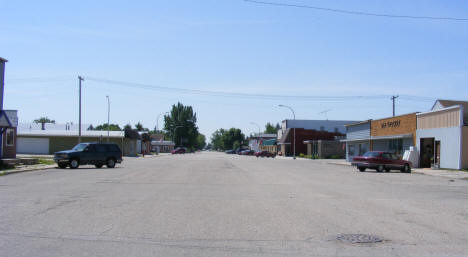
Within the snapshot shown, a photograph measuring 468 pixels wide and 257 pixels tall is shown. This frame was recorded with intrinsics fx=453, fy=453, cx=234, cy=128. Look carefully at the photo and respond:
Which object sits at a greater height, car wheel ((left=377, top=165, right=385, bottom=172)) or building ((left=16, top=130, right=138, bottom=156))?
building ((left=16, top=130, right=138, bottom=156))

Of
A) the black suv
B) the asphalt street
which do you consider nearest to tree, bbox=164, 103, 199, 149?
the black suv

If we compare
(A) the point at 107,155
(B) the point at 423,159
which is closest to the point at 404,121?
(B) the point at 423,159

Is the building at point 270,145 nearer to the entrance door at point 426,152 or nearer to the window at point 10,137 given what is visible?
the entrance door at point 426,152

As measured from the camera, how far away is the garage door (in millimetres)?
67875

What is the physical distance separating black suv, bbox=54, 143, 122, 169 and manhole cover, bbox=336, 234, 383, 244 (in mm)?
26589

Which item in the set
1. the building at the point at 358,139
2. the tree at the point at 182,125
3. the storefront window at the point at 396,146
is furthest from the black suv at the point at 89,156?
the tree at the point at 182,125

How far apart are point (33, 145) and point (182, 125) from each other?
252ft

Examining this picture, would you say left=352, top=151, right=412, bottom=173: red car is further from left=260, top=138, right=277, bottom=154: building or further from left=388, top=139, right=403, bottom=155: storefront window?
left=260, top=138, right=277, bottom=154: building

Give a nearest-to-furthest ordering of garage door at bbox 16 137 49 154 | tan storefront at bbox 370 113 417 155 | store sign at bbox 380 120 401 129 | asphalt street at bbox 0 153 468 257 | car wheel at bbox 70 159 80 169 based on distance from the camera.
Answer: asphalt street at bbox 0 153 468 257, car wheel at bbox 70 159 80 169, tan storefront at bbox 370 113 417 155, store sign at bbox 380 120 401 129, garage door at bbox 16 137 49 154

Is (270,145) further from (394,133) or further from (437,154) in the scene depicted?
(437,154)

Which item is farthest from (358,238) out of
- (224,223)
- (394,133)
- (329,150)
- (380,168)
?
(329,150)

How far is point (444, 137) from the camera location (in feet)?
114

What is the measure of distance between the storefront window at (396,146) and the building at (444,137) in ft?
12.5

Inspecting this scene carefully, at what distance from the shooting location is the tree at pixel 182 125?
142875mm
